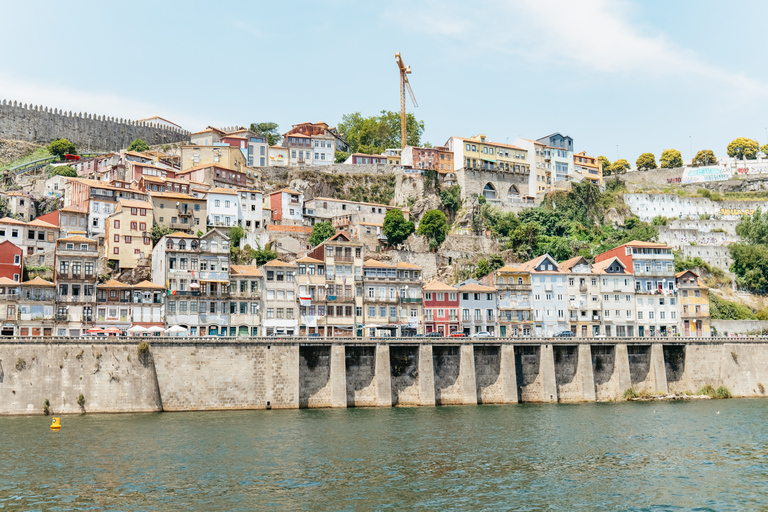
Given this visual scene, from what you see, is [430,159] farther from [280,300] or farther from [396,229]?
[280,300]

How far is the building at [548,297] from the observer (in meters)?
88.8

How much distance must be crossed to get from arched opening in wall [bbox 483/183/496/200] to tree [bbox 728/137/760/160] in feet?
255

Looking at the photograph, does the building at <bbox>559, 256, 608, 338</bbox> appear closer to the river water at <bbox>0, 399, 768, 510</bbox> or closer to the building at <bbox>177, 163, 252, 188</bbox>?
the river water at <bbox>0, 399, 768, 510</bbox>

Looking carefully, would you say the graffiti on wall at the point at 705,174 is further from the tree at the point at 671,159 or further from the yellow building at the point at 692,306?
the yellow building at the point at 692,306

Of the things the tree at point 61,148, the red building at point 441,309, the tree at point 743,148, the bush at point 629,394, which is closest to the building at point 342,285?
the red building at point 441,309

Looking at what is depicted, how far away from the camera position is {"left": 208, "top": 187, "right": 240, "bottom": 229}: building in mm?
97938

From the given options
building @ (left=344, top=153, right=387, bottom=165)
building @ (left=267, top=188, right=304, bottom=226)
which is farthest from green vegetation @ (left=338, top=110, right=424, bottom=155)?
building @ (left=267, top=188, right=304, bottom=226)

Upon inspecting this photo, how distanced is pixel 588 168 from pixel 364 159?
41.9 m

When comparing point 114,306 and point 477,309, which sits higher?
point 114,306

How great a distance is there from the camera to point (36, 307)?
71438 mm

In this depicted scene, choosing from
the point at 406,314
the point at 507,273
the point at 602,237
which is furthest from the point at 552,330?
the point at 602,237

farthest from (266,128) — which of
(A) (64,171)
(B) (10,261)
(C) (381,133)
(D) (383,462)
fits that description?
(D) (383,462)

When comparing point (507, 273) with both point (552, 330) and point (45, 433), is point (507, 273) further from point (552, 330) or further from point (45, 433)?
point (45, 433)

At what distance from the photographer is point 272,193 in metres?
106
